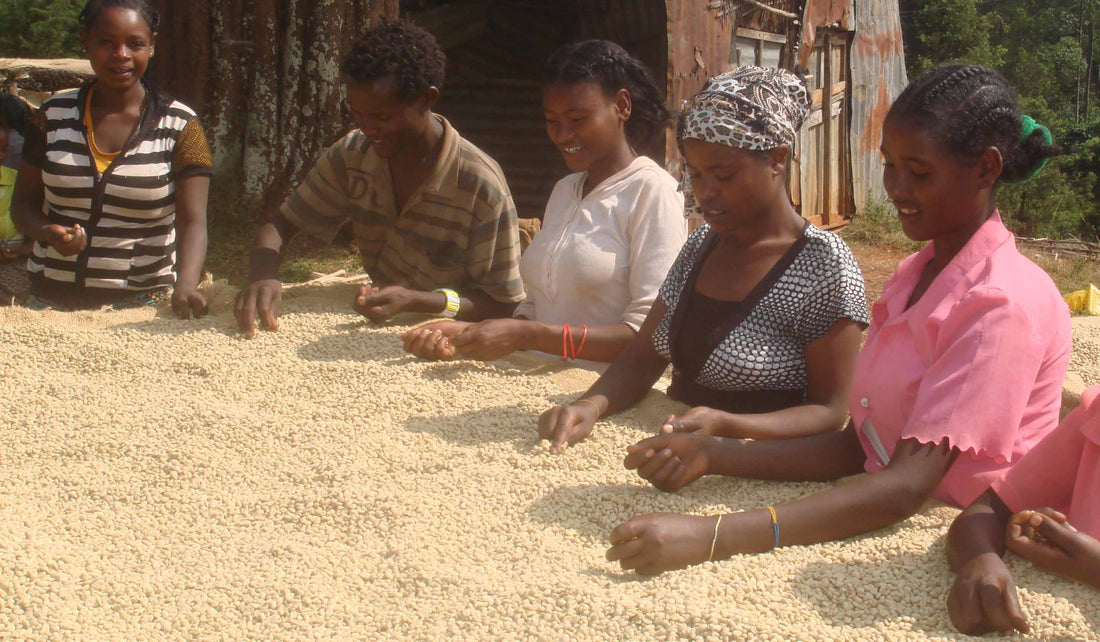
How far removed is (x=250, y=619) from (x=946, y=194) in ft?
4.83

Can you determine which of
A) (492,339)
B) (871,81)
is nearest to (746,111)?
(492,339)

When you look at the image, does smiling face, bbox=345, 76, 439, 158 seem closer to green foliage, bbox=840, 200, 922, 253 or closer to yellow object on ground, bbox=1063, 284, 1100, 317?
yellow object on ground, bbox=1063, 284, 1100, 317

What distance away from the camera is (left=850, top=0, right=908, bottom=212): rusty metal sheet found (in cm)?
891

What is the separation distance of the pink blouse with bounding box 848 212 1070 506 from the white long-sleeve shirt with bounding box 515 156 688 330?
2.72 feet

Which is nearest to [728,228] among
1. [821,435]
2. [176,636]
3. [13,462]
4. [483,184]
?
[821,435]

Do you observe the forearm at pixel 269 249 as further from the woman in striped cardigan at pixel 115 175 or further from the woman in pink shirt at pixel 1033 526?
the woman in pink shirt at pixel 1033 526

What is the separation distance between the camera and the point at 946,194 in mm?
1925

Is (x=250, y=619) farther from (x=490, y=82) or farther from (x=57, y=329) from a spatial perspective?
(x=490, y=82)

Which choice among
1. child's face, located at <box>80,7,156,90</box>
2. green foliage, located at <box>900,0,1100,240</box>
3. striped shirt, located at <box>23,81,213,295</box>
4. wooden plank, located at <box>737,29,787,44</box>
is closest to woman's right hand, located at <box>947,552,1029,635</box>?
green foliage, located at <box>900,0,1100,240</box>

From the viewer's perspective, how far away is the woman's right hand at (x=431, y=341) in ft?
9.13

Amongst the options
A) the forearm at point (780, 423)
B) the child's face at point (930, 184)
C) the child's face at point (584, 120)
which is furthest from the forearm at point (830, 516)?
the child's face at point (584, 120)

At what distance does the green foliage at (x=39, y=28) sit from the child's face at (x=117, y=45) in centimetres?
954

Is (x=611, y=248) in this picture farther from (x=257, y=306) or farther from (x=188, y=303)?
(x=188, y=303)

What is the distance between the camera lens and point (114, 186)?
10.2 ft
